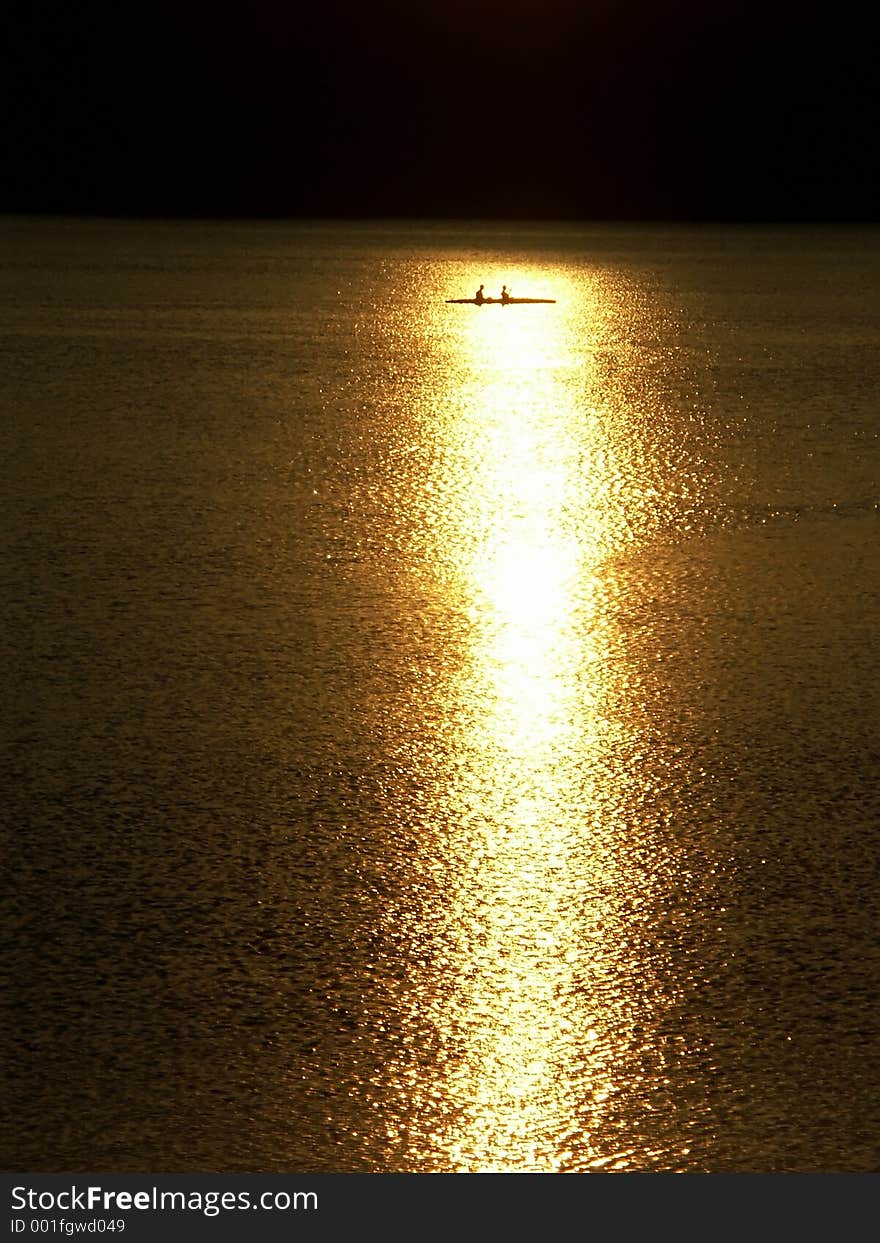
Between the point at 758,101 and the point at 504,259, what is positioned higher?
the point at 758,101

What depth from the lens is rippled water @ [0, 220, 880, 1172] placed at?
2.56 metres

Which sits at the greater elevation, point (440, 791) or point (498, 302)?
point (498, 302)

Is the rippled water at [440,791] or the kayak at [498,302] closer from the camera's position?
the rippled water at [440,791]

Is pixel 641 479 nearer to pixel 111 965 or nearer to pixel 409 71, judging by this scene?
pixel 111 965

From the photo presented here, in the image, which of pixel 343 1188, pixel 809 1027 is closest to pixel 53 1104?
pixel 343 1188

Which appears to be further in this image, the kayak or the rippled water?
the kayak

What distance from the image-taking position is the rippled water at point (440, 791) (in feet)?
8.41

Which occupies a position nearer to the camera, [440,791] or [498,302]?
[440,791]

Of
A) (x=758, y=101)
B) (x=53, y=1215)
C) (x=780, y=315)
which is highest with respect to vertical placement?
(x=758, y=101)

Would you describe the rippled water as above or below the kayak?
below

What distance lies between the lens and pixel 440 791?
3.73 m

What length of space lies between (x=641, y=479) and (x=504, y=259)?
55.9 ft

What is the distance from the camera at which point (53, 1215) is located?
234 cm

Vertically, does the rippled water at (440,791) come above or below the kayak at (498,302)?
below
